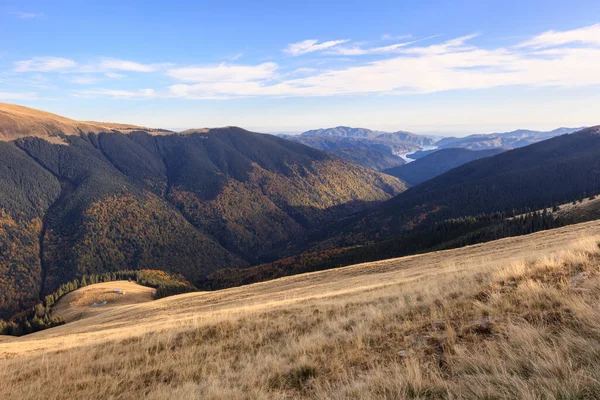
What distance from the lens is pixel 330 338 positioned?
28.1 ft

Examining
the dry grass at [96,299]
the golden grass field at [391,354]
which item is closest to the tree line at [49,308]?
the dry grass at [96,299]

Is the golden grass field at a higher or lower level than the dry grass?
higher

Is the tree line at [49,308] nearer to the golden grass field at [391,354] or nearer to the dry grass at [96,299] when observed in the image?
the dry grass at [96,299]

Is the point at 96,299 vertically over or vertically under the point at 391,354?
under

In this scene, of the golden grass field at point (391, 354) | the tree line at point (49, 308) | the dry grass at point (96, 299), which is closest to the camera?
the golden grass field at point (391, 354)

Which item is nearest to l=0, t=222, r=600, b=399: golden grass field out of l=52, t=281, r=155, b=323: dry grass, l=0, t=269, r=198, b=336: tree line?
l=0, t=269, r=198, b=336: tree line

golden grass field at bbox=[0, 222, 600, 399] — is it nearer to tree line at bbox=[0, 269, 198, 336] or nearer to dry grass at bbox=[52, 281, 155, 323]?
tree line at bbox=[0, 269, 198, 336]

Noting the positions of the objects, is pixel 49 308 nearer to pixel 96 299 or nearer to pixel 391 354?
pixel 96 299

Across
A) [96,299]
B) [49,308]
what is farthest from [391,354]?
[49,308]

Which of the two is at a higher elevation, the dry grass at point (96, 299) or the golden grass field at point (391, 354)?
the golden grass field at point (391, 354)

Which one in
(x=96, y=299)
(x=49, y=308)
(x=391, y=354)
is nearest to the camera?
(x=391, y=354)

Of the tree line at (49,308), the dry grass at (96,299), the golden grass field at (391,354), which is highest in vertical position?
the golden grass field at (391,354)

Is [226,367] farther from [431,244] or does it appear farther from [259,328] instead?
[431,244]

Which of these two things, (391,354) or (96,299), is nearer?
(391,354)
